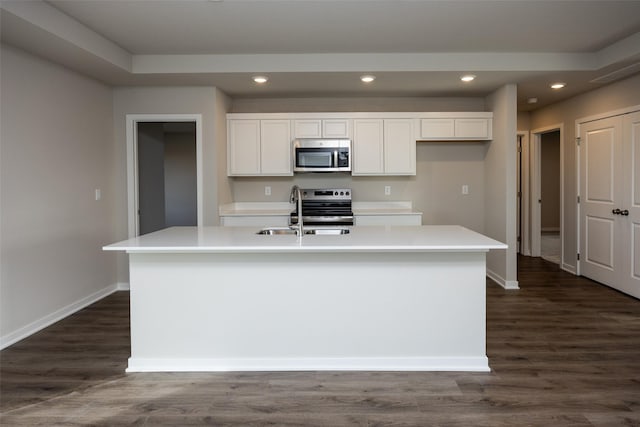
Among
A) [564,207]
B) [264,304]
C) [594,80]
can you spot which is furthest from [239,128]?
[564,207]

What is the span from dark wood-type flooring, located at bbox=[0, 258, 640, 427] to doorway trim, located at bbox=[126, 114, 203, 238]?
1727 millimetres

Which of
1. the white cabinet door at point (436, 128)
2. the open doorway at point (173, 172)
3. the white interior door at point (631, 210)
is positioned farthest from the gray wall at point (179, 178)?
the white interior door at point (631, 210)

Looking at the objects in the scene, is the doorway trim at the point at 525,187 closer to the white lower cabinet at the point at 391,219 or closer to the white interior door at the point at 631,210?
the white interior door at the point at 631,210

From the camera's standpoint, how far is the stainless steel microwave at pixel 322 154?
5.40 metres

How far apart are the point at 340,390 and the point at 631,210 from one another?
3.91m

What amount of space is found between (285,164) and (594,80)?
346 cm

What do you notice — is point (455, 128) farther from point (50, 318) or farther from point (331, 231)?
point (50, 318)

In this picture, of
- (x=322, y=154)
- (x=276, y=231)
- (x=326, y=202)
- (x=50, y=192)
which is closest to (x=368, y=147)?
(x=322, y=154)

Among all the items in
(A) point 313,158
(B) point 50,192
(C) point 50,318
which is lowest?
(C) point 50,318

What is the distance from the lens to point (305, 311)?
297 cm

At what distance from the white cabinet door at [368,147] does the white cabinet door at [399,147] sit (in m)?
0.07

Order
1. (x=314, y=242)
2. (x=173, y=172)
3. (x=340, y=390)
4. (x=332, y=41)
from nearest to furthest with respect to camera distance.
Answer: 1. (x=340, y=390)
2. (x=314, y=242)
3. (x=332, y=41)
4. (x=173, y=172)

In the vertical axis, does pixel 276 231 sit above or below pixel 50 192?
below

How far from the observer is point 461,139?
557cm
